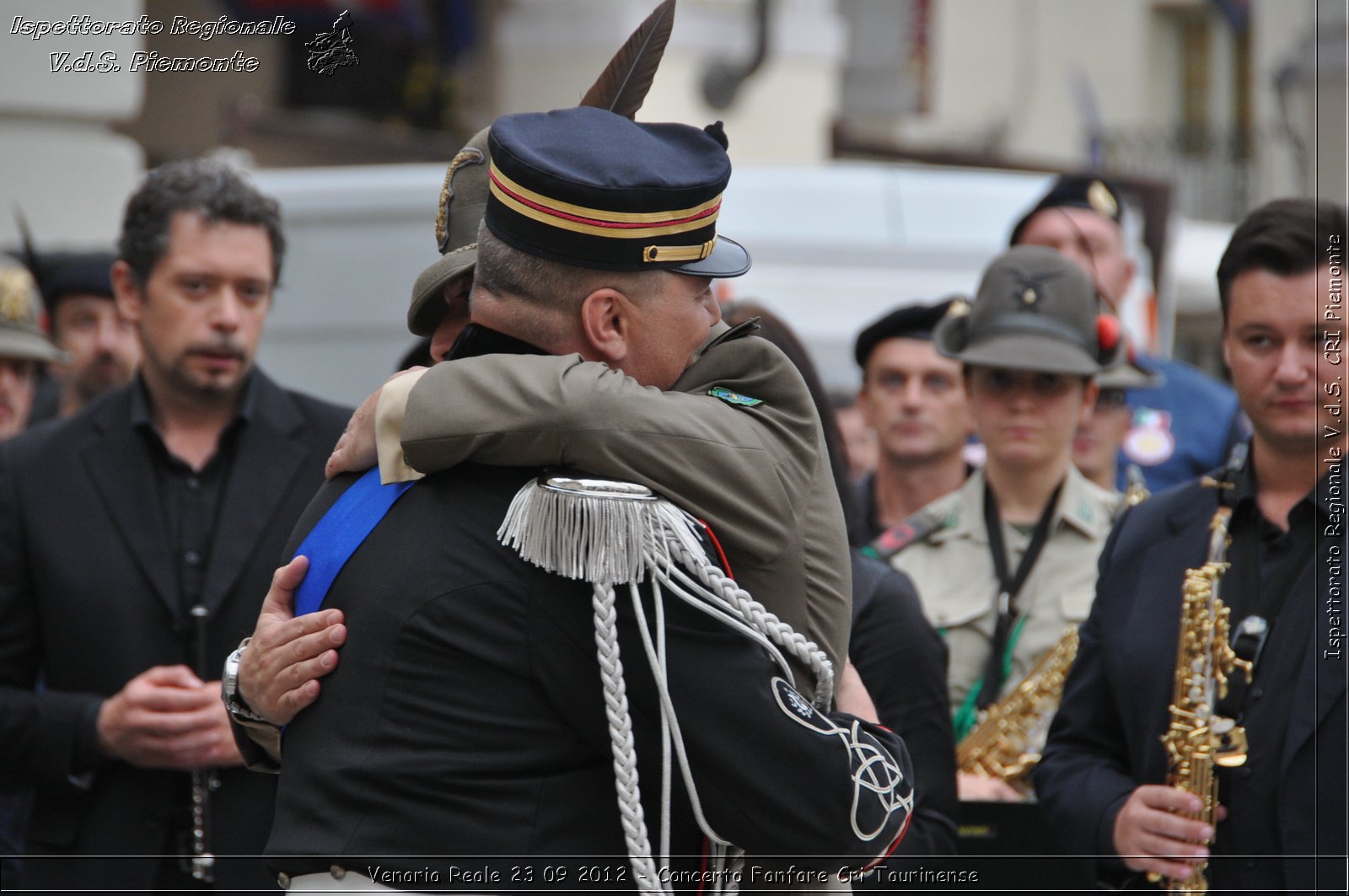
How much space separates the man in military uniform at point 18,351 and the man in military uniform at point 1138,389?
3.42 m

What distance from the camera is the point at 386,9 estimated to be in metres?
12.0

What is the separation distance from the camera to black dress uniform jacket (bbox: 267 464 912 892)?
2.04m

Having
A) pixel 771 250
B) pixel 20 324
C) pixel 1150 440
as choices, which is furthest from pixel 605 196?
pixel 771 250

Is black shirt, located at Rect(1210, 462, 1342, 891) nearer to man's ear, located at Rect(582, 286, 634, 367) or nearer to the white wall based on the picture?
man's ear, located at Rect(582, 286, 634, 367)

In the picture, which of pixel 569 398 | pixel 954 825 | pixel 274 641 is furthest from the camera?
pixel 954 825

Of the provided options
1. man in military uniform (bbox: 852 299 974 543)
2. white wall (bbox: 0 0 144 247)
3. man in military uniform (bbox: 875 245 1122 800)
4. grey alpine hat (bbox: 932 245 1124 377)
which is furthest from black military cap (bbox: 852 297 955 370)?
white wall (bbox: 0 0 144 247)

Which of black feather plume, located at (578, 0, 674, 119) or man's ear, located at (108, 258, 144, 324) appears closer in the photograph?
black feather plume, located at (578, 0, 674, 119)

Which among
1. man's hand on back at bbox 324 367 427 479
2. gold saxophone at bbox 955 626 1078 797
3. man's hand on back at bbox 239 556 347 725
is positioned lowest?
gold saxophone at bbox 955 626 1078 797

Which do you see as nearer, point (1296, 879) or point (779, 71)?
point (1296, 879)

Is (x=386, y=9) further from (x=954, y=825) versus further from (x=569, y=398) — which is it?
(x=569, y=398)

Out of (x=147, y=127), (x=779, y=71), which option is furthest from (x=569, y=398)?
(x=147, y=127)

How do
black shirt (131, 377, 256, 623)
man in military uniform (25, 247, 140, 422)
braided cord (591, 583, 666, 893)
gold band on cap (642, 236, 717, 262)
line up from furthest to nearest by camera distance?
man in military uniform (25, 247, 140, 422)
black shirt (131, 377, 256, 623)
gold band on cap (642, 236, 717, 262)
braided cord (591, 583, 666, 893)

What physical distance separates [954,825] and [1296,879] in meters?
0.73

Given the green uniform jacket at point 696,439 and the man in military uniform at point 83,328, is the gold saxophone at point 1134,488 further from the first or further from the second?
the man in military uniform at point 83,328
